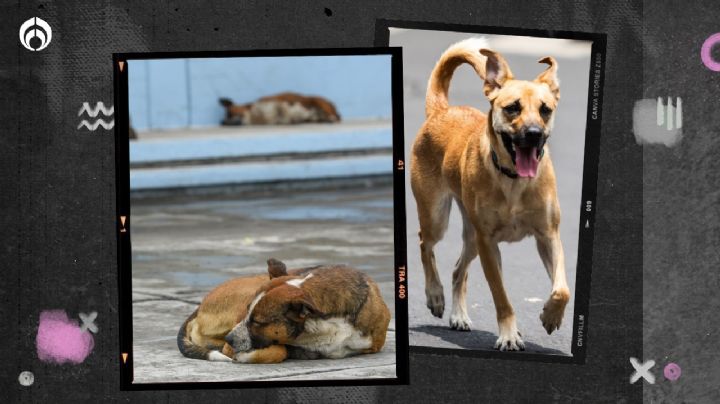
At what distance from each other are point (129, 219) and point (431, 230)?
119 cm

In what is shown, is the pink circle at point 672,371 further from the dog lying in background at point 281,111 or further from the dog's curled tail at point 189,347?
the dog lying in background at point 281,111

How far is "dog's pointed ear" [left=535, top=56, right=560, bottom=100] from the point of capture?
5.08 m

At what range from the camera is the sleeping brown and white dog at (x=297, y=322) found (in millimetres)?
5484

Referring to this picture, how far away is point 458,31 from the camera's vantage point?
5.22m

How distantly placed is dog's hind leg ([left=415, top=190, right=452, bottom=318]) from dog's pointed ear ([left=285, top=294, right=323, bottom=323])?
0.47 metres

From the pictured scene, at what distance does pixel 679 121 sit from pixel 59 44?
243 centimetres

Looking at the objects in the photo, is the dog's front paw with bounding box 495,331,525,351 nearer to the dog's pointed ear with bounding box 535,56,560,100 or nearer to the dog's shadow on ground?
the dog's shadow on ground

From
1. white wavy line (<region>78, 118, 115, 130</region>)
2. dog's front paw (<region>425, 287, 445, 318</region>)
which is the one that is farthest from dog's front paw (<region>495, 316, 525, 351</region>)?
white wavy line (<region>78, 118, 115, 130</region>)

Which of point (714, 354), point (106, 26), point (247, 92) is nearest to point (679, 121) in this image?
point (714, 354)

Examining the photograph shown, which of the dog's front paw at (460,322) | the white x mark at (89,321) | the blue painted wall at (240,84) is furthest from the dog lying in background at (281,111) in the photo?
the white x mark at (89,321)

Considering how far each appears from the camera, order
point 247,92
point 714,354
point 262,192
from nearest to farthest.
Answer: point 714,354
point 247,92
point 262,192

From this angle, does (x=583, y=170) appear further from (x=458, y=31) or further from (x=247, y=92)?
(x=247, y=92)

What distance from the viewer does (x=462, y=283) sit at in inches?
216

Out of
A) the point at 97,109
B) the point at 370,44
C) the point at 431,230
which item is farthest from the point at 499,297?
the point at 97,109
